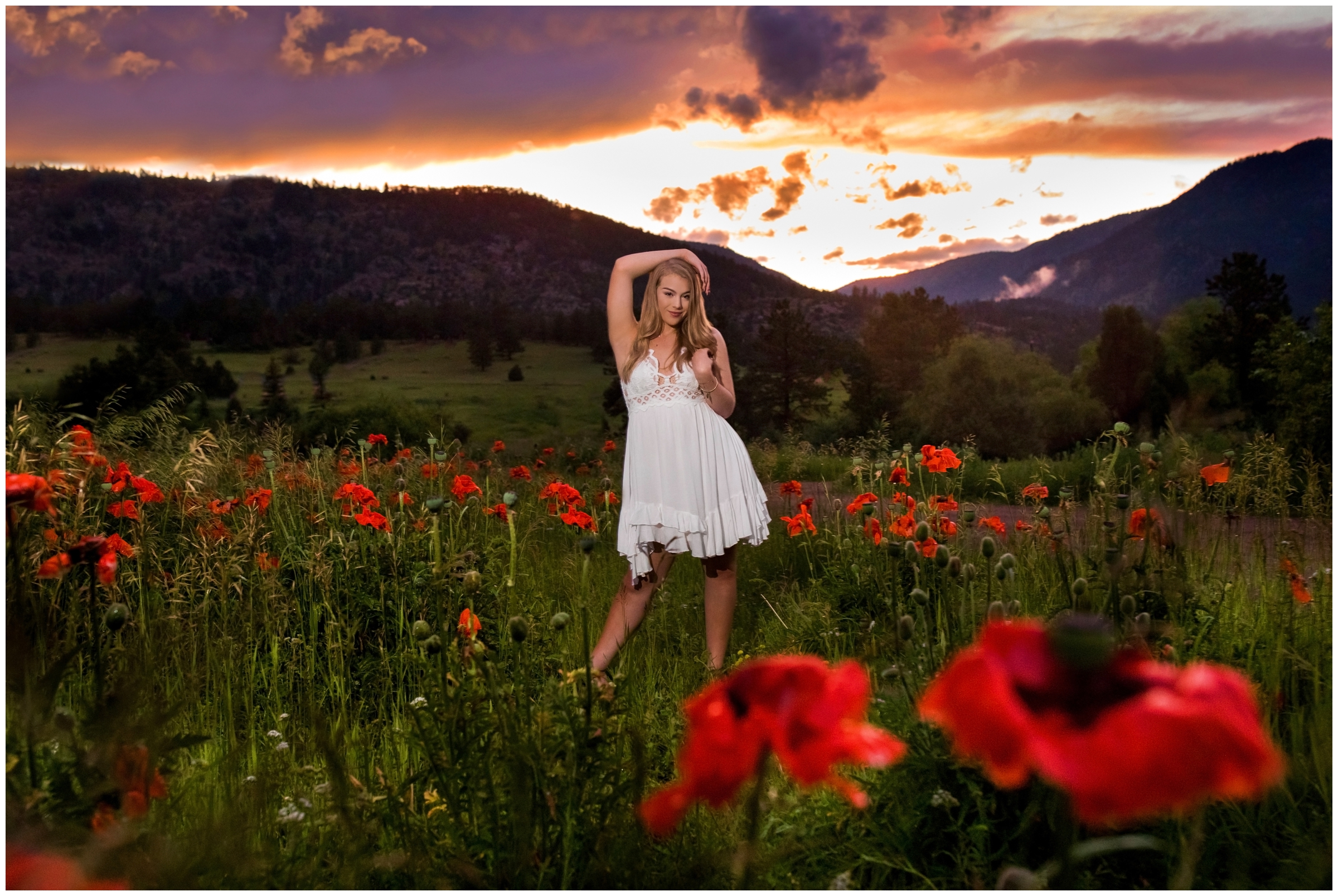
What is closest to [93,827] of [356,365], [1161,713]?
[1161,713]

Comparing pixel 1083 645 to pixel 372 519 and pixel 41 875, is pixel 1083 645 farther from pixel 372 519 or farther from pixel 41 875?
pixel 372 519

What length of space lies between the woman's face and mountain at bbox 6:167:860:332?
2628 centimetres

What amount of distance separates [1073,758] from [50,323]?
33.9 m

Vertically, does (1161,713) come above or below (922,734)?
above

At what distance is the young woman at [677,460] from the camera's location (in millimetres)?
3154

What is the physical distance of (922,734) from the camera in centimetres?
169

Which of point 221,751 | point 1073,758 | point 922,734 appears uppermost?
point 1073,758

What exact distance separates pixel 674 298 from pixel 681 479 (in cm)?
71

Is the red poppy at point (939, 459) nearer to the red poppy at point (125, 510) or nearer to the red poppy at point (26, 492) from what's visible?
the red poppy at point (26, 492)

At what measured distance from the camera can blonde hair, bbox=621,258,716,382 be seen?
3256 millimetres

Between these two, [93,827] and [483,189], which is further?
[483,189]

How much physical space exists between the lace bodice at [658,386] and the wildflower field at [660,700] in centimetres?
54

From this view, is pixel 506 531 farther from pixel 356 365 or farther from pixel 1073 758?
pixel 356 365

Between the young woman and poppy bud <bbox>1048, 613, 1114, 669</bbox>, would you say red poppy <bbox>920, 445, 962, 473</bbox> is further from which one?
poppy bud <bbox>1048, 613, 1114, 669</bbox>
